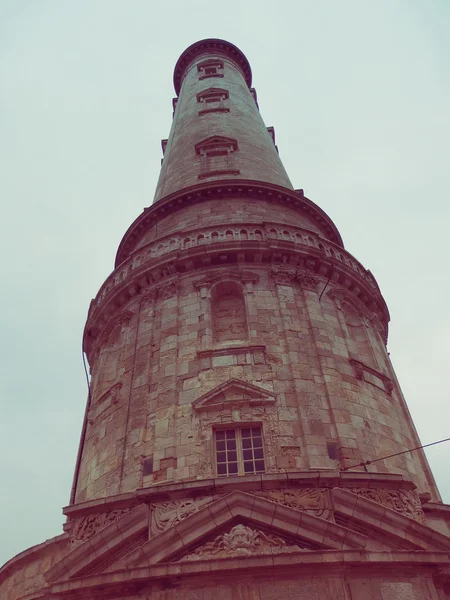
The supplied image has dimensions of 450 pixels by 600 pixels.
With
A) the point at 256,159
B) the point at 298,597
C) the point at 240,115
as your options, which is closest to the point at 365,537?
the point at 298,597

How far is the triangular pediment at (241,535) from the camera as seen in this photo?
40.0 feet

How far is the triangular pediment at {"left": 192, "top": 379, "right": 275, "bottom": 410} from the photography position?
15.5 meters

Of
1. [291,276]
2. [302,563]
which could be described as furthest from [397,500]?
[291,276]

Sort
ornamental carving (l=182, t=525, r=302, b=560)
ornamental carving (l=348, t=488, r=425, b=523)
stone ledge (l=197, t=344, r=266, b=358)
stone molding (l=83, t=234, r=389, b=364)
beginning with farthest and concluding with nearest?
stone molding (l=83, t=234, r=389, b=364) < stone ledge (l=197, t=344, r=266, b=358) < ornamental carving (l=348, t=488, r=425, b=523) < ornamental carving (l=182, t=525, r=302, b=560)

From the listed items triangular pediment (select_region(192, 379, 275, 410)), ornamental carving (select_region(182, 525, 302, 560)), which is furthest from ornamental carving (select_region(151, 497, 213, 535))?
triangular pediment (select_region(192, 379, 275, 410))

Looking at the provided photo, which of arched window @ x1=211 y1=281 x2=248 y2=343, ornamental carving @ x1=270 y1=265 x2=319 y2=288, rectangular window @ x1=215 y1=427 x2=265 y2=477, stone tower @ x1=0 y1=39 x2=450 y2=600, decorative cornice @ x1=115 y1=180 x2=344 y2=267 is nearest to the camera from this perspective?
stone tower @ x1=0 y1=39 x2=450 y2=600

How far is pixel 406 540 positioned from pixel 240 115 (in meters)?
26.6

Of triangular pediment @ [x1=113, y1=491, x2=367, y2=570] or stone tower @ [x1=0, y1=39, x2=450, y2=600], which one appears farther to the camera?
triangular pediment @ [x1=113, y1=491, x2=367, y2=570]

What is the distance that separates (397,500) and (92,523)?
760 centimetres

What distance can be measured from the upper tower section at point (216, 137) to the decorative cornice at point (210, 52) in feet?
3.80

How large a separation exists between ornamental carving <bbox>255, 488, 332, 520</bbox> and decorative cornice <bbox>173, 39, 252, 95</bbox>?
129 ft

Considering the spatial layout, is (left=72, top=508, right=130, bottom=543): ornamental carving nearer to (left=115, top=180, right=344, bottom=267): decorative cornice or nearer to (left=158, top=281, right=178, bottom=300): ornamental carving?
(left=158, top=281, right=178, bottom=300): ornamental carving

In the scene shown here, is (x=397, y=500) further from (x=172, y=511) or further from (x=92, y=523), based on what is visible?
(x=92, y=523)

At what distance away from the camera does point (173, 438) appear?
1517 cm
